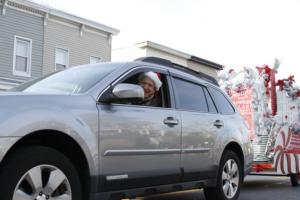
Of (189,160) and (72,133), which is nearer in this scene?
(72,133)

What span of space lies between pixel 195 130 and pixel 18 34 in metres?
13.9

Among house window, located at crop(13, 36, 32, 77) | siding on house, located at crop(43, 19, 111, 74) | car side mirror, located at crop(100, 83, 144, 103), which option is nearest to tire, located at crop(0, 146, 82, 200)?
car side mirror, located at crop(100, 83, 144, 103)

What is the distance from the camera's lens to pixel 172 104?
5539mm

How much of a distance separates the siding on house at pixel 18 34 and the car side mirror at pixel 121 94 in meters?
→ 13.9

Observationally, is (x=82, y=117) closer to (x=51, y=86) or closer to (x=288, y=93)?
(x=51, y=86)

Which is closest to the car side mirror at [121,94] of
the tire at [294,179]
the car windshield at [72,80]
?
the car windshield at [72,80]

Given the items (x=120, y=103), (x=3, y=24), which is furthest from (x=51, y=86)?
(x=3, y=24)

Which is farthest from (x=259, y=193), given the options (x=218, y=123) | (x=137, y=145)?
(x=137, y=145)

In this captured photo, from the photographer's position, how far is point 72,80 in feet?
16.0

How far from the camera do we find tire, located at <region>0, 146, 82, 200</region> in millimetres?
3531

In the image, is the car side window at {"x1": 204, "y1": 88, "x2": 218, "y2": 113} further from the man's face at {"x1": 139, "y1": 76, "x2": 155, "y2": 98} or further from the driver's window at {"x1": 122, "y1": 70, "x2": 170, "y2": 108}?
the man's face at {"x1": 139, "y1": 76, "x2": 155, "y2": 98}

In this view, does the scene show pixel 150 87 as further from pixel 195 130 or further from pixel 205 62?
pixel 205 62

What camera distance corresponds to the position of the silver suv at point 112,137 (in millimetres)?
3697

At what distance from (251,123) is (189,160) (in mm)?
4694
